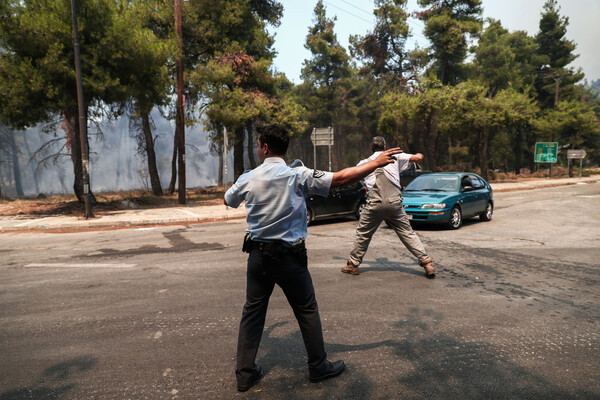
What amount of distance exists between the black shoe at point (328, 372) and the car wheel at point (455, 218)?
7907 millimetres

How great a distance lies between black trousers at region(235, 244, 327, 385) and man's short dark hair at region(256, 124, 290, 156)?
28.7 inches

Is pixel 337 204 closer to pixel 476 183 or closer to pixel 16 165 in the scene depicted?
pixel 476 183

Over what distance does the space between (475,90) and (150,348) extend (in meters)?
31.8

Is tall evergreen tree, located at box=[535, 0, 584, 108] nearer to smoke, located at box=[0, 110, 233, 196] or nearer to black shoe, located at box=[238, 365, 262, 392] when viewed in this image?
smoke, located at box=[0, 110, 233, 196]

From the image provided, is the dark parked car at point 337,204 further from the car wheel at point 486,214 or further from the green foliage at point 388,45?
the green foliage at point 388,45

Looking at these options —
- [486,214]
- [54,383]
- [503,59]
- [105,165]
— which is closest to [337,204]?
[486,214]

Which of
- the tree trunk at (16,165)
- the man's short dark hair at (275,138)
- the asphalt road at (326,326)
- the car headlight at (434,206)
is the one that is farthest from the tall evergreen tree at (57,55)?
the tree trunk at (16,165)

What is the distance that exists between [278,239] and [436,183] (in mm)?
9373

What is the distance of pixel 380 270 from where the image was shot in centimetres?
632

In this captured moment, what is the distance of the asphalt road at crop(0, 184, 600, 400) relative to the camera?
297 cm

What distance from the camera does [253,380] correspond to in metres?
2.99

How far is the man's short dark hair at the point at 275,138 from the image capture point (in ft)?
9.78

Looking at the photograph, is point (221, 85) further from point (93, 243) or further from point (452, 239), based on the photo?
point (452, 239)

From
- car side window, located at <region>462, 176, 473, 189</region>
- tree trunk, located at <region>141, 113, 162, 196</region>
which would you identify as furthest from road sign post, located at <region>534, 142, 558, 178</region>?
tree trunk, located at <region>141, 113, 162, 196</region>
